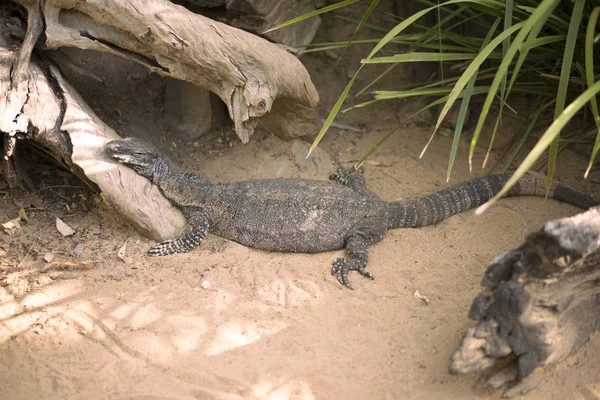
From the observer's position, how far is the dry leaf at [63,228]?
5805mm

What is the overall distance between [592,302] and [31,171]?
566cm

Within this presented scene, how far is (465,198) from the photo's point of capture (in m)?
6.26

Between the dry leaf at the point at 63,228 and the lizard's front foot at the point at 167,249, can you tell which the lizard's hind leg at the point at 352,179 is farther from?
the dry leaf at the point at 63,228

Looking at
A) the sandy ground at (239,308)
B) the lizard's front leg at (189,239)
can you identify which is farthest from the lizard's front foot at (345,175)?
the lizard's front leg at (189,239)

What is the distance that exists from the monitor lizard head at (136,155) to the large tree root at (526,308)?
3681 millimetres

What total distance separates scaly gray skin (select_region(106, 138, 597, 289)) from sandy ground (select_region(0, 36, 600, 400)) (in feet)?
0.45

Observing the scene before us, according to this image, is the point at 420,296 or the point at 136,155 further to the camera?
the point at 136,155

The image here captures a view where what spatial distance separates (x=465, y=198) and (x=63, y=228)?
4307 millimetres

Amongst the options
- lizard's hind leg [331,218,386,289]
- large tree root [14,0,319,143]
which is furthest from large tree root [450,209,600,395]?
large tree root [14,0,319,143]

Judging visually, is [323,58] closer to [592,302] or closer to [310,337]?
[310,337]

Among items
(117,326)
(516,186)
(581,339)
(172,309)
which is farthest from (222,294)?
(516,186)

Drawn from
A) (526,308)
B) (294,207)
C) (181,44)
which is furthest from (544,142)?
(181,44)

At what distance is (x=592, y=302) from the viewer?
4125 mm

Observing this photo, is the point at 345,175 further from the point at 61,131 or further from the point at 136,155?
the point at 61,131
